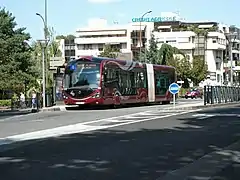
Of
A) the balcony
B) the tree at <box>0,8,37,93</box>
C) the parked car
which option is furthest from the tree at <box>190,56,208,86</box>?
the tree at <box>0,8,37,93</box>

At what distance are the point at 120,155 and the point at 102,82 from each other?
21.4m

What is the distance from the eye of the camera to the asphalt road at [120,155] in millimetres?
9688

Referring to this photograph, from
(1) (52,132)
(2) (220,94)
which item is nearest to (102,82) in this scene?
(2) (220,94)

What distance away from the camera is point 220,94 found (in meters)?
44.3

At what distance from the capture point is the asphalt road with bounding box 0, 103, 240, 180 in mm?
9688

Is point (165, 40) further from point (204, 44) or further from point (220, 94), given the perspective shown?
point (220, 94)

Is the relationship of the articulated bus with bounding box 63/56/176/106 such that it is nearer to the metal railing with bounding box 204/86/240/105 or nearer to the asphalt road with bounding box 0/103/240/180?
the metal railing with bounding box 204/86/240/105

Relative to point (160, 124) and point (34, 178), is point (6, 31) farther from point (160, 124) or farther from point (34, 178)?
point (34, 178)

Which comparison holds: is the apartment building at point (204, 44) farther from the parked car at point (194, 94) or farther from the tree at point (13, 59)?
the tree at point (13, 59)

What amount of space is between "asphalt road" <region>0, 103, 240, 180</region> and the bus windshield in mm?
15060

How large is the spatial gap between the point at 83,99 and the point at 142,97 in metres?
7.65

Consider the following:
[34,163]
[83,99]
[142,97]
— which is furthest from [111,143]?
[142,97]

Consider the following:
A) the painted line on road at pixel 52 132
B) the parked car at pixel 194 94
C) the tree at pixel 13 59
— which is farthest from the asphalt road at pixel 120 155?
the parked car at pixel 194 94

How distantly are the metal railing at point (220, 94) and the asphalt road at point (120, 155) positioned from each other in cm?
2257
